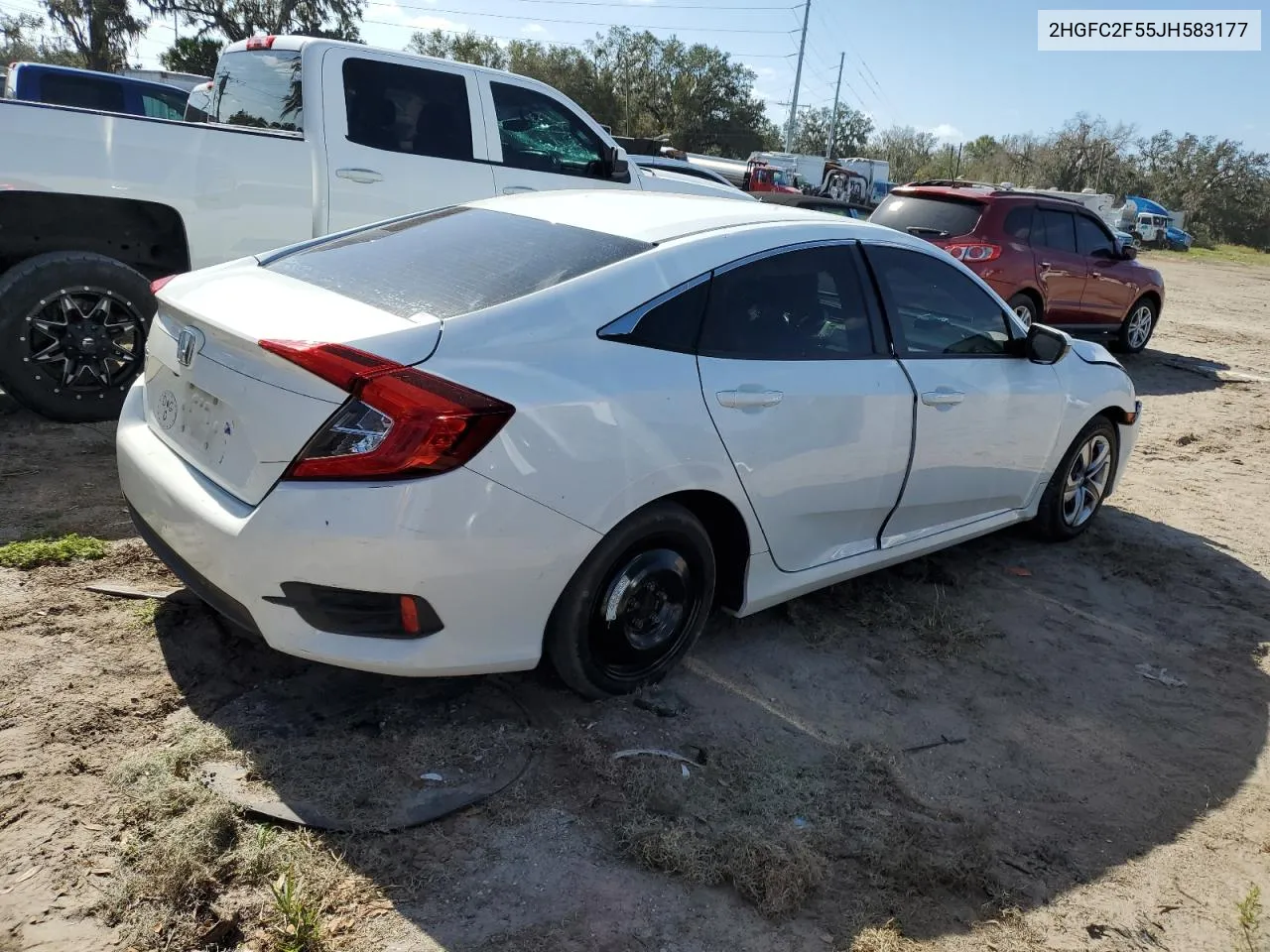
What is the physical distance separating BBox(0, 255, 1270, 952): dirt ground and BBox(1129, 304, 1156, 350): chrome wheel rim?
873cm

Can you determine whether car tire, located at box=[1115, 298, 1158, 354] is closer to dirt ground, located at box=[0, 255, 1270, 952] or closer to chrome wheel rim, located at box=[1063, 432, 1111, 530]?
chrome wheel rim, located at box=[1063, 432, 1111, 530]

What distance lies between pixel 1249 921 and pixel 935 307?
101 inches

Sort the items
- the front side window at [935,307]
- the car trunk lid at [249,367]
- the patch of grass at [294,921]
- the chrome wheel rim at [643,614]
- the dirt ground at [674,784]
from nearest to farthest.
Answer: the patch of grass at [294,921]
the dirt ground at [674,784]
the car trunk lid at [249,367]
the chrome wheel rim at [643,614]
the front side window at [935,307]

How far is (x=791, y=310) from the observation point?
12.1 ft

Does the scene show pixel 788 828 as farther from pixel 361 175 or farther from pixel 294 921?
pixel 361 175

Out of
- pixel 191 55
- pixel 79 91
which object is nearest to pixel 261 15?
pixel 191 55

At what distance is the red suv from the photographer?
1016cm

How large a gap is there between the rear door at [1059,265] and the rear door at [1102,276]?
0.42 feet

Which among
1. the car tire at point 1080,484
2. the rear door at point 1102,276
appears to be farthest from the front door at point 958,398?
the rear door at point 1102,276

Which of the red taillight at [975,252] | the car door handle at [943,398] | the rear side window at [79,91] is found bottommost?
the car door handle at [943,398]

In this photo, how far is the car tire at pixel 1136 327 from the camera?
12180mm

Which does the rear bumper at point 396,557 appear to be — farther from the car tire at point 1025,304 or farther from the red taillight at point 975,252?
the car tire at point 1025,304

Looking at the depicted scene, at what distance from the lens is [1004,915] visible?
2.66 metres

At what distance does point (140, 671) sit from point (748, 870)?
2.07 meters
